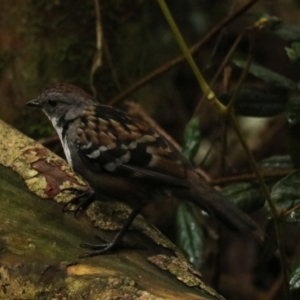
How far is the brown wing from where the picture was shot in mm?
2945

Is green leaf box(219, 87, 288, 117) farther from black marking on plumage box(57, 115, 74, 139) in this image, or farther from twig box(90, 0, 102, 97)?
twig box(90, 0, 102, 97)

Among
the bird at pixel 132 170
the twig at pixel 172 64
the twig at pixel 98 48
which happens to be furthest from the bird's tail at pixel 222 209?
the twig at pixel 98 48

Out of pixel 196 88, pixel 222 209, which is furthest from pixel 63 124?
pixel 196 88

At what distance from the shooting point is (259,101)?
3.39m

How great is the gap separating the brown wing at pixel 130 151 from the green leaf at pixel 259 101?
497mm

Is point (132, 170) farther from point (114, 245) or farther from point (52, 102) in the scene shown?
point (52, 102)

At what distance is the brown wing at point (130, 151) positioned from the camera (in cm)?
295

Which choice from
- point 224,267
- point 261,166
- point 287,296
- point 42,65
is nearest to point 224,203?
point 287,296

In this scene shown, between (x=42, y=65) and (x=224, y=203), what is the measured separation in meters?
1.94

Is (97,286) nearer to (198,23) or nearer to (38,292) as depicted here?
(38,292)

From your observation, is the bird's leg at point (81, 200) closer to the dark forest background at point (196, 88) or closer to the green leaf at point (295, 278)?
the dark forest background at point (196, 88)

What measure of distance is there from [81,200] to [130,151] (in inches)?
11.7

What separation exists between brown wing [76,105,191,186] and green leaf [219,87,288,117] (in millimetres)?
497

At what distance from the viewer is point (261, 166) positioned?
353 centimetres
